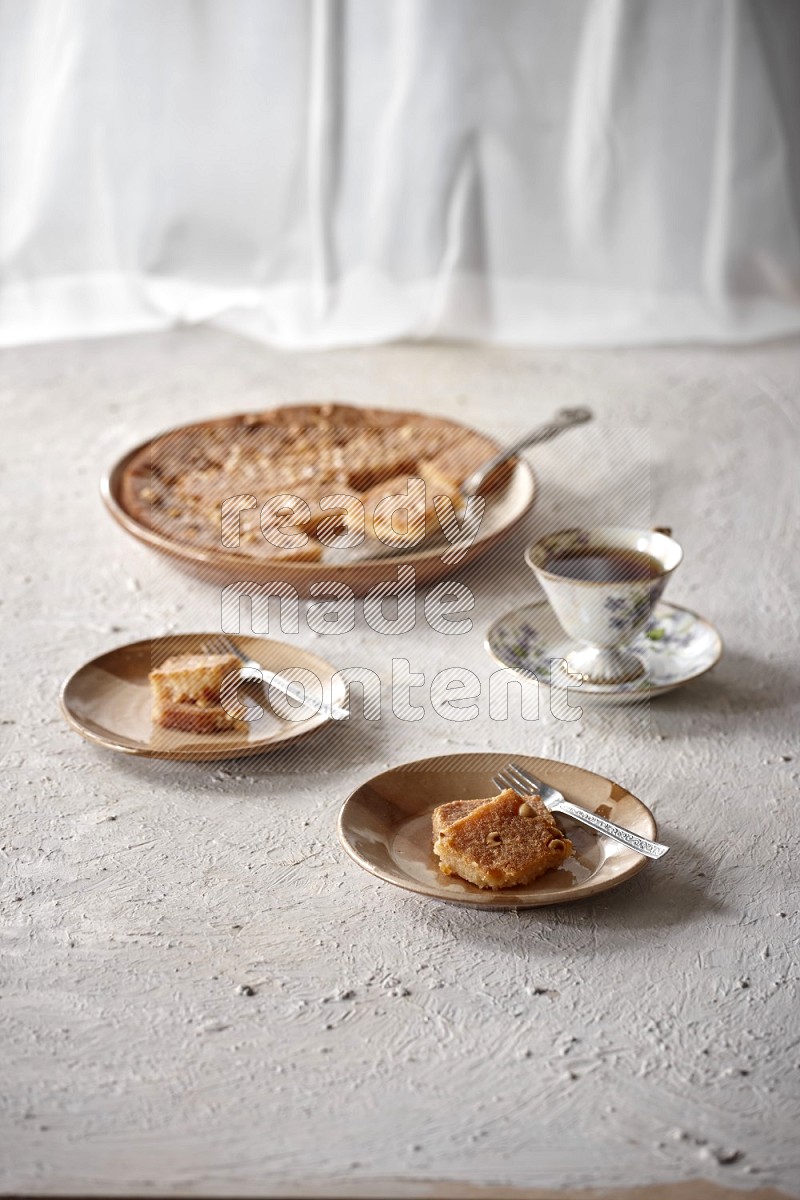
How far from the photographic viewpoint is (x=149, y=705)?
35.0 inches

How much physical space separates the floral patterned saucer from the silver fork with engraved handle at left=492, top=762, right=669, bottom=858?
0.13 m

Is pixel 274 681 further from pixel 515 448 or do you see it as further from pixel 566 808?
pixel 515 448

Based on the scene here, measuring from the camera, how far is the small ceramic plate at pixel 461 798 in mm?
687

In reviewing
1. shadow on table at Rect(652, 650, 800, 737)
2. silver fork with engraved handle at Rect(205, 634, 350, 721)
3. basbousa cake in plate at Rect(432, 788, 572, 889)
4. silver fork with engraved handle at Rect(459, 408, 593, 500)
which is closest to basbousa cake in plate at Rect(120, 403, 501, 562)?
silver fork with engraved handle at Rect(459, 408, 593, 500)

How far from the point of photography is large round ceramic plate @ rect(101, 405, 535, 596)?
104cm

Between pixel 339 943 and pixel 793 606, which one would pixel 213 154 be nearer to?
pixel 793 606

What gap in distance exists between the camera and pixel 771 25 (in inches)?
79.7

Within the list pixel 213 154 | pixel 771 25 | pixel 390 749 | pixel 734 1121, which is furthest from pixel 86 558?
pixel 771 25

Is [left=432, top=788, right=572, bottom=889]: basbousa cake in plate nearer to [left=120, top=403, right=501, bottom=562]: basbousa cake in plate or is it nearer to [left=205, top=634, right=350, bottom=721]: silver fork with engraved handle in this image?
[left=205, top=634, right=350, bottom=721]: silver fork with engraved handle

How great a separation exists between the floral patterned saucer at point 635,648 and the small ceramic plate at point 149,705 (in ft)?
0.44

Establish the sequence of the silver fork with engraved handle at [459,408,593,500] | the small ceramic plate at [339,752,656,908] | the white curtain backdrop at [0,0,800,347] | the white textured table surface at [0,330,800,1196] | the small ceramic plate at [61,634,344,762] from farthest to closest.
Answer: the white curtain backdrop at [0,0,800,347]
the silver fork with engraved handle at [459,408,593,500]
the small ceramic plate at [61,634,344,762]
the small ceramic plate at [339,752,656,908]
the white textured table surface at [0,330,800,1196]

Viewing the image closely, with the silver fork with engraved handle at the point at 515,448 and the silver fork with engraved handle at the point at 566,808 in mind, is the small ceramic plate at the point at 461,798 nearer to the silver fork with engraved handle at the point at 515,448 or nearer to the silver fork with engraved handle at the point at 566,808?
the silver fork with engraved handle at the point at 566,808

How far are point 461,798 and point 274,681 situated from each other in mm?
170

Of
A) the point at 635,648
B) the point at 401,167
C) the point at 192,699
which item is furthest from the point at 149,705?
the point at 401,167
